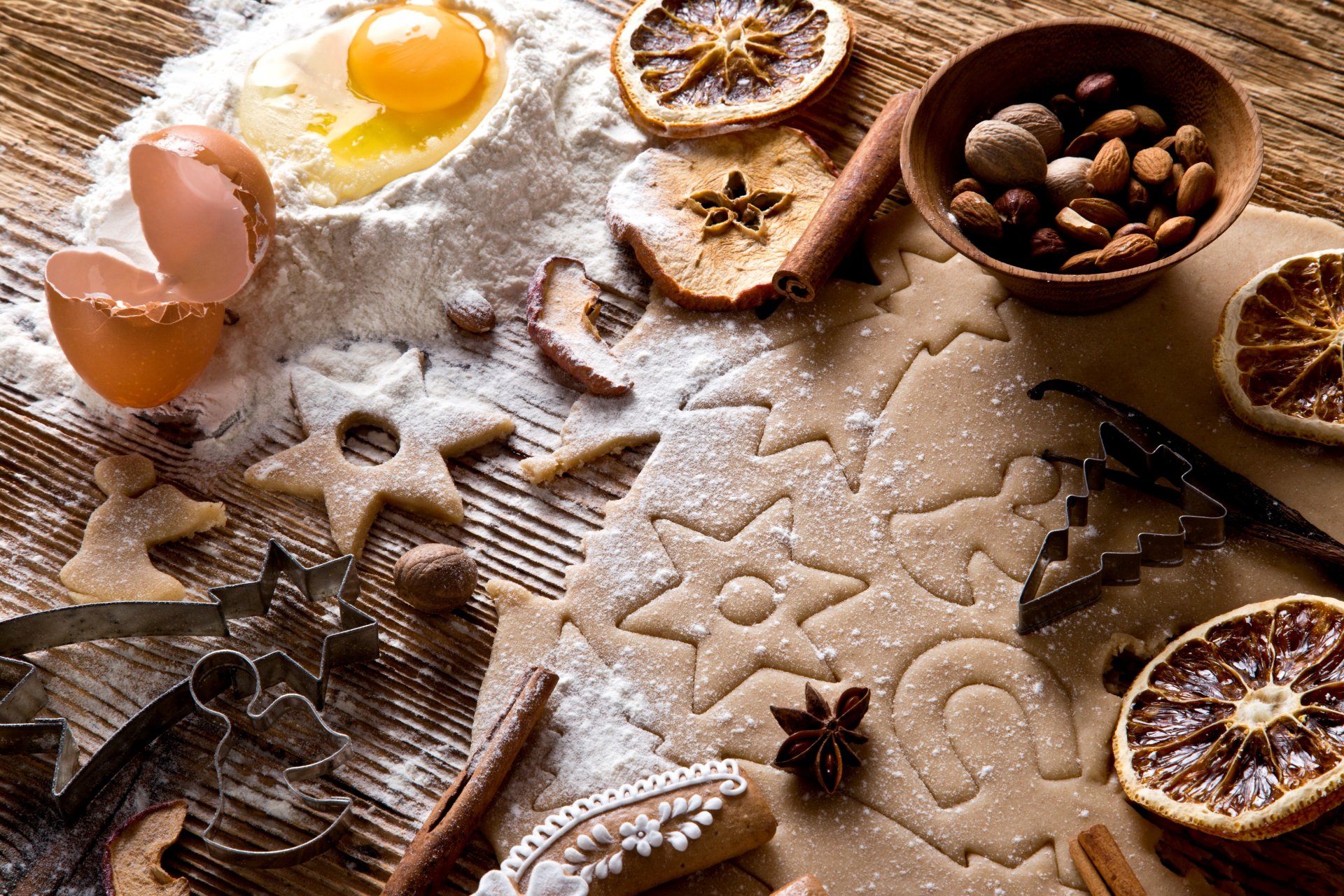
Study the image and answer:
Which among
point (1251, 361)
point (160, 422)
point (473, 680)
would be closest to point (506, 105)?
point (160, 422)

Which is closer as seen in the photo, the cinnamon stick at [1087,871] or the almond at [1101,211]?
the cinnamon stick at [1087,871]

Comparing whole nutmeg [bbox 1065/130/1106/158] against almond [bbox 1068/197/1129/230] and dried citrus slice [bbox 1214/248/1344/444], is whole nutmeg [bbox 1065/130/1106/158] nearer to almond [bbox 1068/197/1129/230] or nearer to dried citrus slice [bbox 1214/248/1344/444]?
almond [bbox 1068/197/1129/230]

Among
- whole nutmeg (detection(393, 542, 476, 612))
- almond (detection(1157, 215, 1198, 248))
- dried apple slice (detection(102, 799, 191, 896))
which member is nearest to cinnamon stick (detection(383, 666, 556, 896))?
whole nutmeg (detection(393, 542, 476, 612))

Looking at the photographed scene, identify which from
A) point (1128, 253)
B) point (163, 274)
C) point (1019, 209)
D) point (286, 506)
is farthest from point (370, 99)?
point (1128, 253)

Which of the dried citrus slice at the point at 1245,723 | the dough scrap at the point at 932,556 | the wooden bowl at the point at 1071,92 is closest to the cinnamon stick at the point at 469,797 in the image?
the dough scrap at the point at 932,556

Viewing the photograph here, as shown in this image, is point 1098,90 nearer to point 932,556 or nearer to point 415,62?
point 932,556

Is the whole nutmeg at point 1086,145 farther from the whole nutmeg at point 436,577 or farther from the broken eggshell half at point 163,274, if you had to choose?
the broken eggshell half at point 163,274
